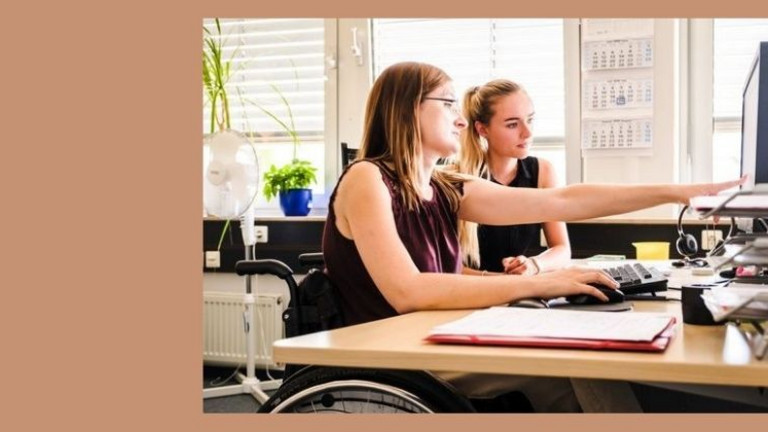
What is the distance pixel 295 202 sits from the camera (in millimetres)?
4062

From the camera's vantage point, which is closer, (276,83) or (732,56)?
(732,56)

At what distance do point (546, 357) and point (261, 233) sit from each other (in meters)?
3.21

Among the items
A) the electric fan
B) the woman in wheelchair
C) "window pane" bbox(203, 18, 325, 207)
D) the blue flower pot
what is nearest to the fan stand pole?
→ the electric fan

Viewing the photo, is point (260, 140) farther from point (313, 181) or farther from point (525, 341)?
point (525, 341)

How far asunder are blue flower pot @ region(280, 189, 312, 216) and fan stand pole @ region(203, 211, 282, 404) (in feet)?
0.96

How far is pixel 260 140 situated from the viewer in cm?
436

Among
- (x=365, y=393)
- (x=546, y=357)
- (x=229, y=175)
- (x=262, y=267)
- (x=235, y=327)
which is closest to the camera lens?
(x=546, y=357)

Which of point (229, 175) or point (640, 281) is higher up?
point (229, 175)

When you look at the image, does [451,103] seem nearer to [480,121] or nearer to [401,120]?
[401,120]

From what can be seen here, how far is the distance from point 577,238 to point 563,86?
27.9 inches

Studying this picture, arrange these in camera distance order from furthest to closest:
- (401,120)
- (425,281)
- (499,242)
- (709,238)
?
(709,238), (499,242), (401,120), (425,281)

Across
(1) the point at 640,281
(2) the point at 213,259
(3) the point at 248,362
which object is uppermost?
Result: (1) the point at 640,281

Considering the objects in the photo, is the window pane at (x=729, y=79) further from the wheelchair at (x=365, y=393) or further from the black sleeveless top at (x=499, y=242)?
the wheelchair at (x=365, y=393)

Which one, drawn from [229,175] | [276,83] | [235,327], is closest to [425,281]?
[229,175]
